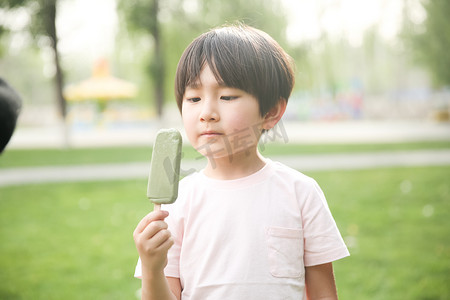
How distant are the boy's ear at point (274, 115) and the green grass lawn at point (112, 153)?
9613 mm

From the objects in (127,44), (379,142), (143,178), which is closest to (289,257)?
(143,178)

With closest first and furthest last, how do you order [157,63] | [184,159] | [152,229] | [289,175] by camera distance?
[152,229] → [289,175] → [184,159] → [157,63]

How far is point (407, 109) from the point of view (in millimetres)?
32844

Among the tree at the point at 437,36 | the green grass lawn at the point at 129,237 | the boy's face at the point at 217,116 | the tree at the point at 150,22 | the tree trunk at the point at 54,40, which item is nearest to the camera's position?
the boy's face at the point at 217,116

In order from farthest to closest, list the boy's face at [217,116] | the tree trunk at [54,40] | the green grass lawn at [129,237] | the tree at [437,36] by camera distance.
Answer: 1. the tree trunk at [54,40]
2. the tree at [437,36]
3. the green grass lawn at [129,237]
4. the boy's face at [217,116]

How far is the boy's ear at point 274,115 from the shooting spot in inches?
59.4

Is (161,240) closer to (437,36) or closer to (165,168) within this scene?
(165,168)

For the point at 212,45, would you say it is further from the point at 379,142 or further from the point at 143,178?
the point at 379,142

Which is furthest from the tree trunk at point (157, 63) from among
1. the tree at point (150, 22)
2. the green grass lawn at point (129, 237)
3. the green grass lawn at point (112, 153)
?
the green grass lawn at point (129, 237)

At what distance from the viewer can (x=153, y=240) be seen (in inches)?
49.9

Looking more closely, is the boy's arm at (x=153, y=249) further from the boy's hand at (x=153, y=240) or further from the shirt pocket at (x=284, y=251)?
the shirt pocket at (x=284, y=251)

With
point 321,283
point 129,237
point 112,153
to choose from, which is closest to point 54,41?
point 112,153

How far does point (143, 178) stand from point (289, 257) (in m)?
7.64

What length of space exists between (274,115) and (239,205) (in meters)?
0.32
